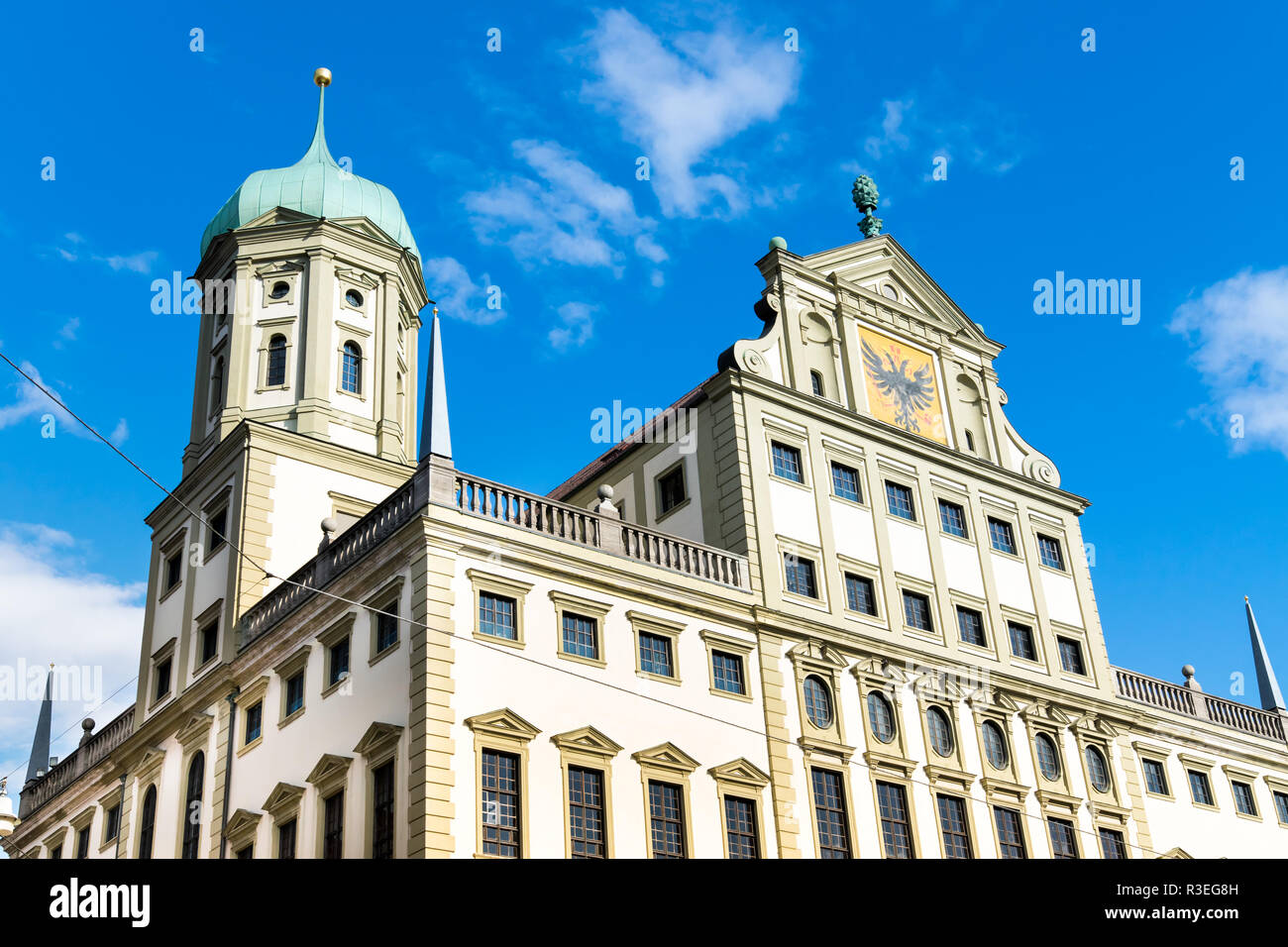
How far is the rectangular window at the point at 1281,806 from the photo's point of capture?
51.1 m

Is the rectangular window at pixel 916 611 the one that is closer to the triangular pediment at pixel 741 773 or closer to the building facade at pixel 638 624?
the building facade at pixel 638 624

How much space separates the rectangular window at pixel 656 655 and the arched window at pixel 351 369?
16.7m

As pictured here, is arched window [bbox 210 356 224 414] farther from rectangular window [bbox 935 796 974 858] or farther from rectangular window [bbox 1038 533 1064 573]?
rectangular window [bbox 1038 533 1064 573]

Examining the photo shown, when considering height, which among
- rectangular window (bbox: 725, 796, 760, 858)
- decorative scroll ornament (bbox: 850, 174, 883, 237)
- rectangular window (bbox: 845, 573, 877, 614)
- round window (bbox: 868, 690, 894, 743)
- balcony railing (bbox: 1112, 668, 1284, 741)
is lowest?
rectangular window (bbox: 725, 796, 760, 858)

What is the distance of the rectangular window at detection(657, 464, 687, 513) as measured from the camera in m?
43.8

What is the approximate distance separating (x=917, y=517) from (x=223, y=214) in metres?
25.9

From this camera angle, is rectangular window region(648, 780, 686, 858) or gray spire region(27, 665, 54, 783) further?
gray spire region(27, 665, 54, 783)

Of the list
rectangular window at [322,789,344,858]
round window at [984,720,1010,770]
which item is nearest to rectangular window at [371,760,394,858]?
rectangular window at [322,789,344,858]

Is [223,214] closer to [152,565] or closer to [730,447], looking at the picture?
[152,565]

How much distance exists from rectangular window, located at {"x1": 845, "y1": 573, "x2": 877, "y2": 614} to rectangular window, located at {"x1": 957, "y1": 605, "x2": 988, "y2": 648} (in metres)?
3.30

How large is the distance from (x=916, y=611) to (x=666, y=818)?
12228 mm

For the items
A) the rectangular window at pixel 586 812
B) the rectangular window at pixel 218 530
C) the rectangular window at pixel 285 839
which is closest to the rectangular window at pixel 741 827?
the rectangular window at pixel 586 812

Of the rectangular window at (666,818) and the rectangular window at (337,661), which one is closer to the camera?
the rectangular window at (666,818)
